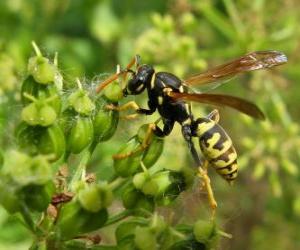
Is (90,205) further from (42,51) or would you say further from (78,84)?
(42,51)

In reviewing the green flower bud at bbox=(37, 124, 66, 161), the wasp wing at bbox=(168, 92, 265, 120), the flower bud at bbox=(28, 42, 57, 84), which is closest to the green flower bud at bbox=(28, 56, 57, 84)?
the flower bud at bbox=(28, 42, 57, 84)

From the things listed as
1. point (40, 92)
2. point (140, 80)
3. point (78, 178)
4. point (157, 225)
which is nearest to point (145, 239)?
point (157, 225)

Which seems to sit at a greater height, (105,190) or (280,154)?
A: (280,154)

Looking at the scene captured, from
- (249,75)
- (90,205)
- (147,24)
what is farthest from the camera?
(147,24)

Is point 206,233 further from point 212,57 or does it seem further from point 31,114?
point 212,57

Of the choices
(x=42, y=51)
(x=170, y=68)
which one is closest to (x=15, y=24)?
(x=170, y=68)

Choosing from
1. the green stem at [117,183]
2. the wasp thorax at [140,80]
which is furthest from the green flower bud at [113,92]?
the green stem at [117,183]

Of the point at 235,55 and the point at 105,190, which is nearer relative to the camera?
the point at 105,190
